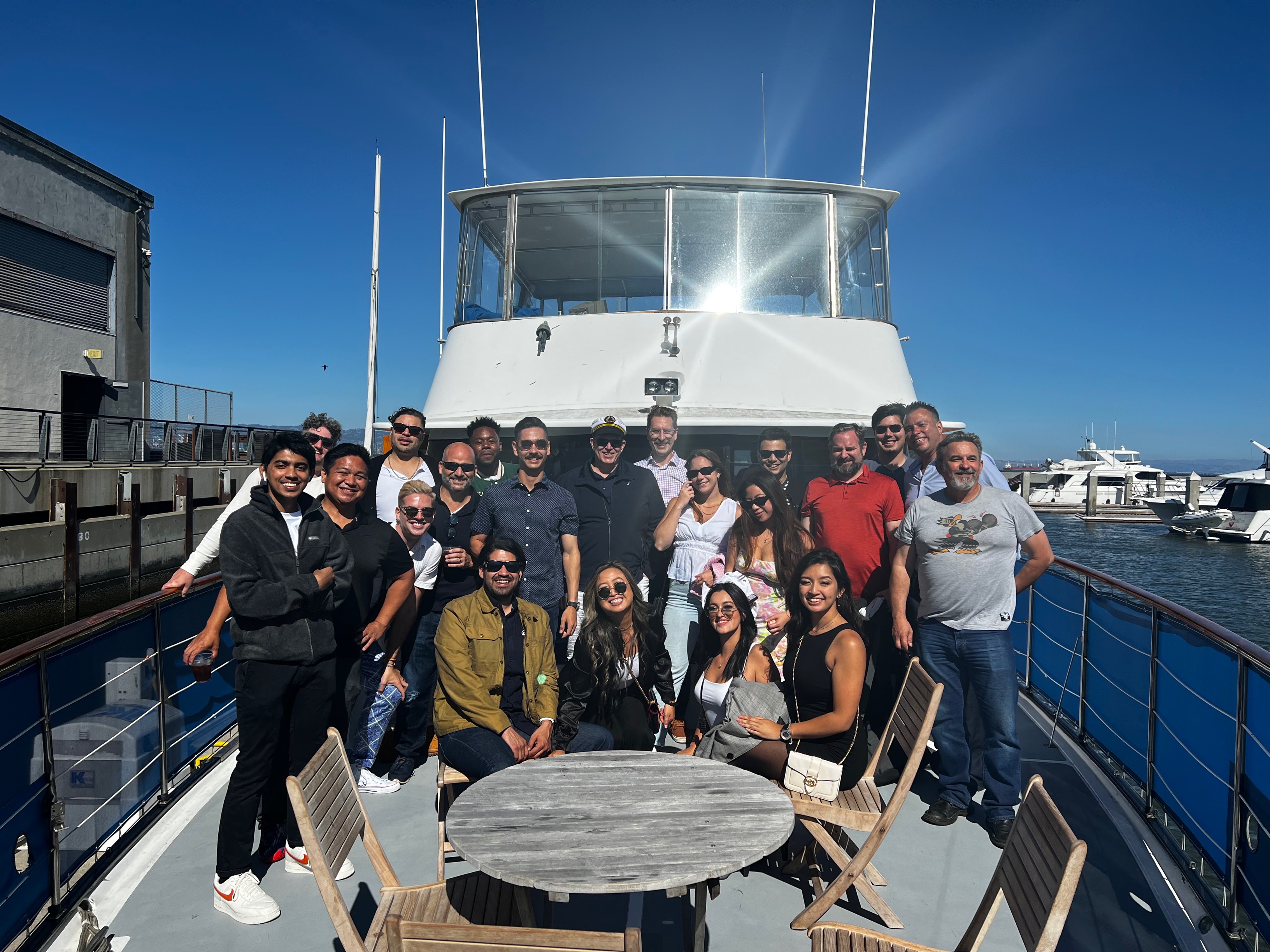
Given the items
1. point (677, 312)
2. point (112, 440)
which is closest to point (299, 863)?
point (677, 312)

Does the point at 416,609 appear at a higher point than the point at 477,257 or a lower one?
lower

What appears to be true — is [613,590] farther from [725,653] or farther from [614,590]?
[725,653]

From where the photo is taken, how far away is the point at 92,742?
3654mm

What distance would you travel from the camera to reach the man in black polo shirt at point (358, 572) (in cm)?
320

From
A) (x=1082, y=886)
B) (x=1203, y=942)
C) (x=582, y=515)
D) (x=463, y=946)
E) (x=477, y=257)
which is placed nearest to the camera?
(x=463, y=946)

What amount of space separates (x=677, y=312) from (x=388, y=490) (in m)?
2.65

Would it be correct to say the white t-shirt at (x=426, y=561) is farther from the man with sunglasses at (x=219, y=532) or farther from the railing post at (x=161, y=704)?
the railing post at (x=161, y=704)

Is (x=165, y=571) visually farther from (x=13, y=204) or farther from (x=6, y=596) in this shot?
(x=13, y=204)

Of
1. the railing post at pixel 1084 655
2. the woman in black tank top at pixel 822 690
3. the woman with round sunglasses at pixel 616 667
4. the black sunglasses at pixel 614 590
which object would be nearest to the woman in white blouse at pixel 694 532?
the woman with round sunglasses at pixel 616 667

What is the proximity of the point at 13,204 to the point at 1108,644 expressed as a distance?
2312cm

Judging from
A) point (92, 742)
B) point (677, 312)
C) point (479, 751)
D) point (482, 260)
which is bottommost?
point (92, 742)

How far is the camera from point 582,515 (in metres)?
3.96

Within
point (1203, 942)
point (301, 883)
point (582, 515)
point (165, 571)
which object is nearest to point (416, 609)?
point (582, 515)

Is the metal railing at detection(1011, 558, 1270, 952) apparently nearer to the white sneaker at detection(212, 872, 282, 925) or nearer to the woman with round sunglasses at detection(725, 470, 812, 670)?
the woman with round sunglasses at detection(725, 470, 812, 670)
